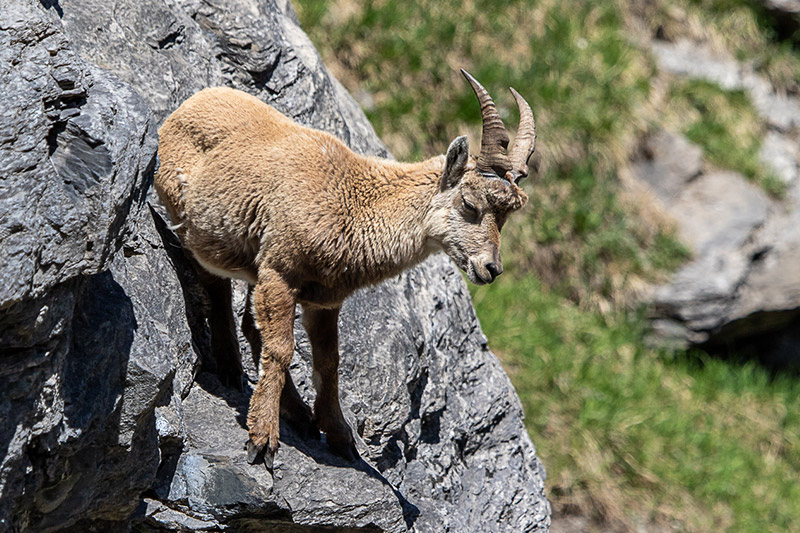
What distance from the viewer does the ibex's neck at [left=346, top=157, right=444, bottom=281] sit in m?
5.56

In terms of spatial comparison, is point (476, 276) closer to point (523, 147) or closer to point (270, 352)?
point (523, 147)

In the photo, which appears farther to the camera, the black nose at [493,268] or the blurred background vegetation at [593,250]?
the blurred background vegetation at [593,250]

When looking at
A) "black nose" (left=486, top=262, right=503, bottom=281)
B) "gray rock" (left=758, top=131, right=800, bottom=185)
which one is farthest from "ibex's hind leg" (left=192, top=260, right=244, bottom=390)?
"gray rock" (left=758, top=131, right=800, bottom=185)

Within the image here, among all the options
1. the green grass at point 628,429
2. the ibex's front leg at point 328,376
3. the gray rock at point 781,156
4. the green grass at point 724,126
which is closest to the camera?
the ibex's front leg at point 328,376

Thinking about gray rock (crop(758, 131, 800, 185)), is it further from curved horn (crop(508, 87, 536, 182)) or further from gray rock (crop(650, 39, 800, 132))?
curved horn (crop(508, 87, 536, 182))

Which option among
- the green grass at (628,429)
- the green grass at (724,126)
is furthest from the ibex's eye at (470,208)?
the green grass at (724,126)

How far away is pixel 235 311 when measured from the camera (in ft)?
20.6

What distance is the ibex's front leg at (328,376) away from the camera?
18.8 ft

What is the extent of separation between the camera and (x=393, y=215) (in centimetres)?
567

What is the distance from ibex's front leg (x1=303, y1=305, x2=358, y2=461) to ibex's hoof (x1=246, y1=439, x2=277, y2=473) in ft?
2.19

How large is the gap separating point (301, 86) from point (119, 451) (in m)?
3.70

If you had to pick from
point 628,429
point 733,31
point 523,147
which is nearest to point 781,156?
point 733,31

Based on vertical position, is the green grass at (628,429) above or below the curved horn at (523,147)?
below

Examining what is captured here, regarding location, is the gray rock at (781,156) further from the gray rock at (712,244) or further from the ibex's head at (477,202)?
the ibex's head at (477,202)
